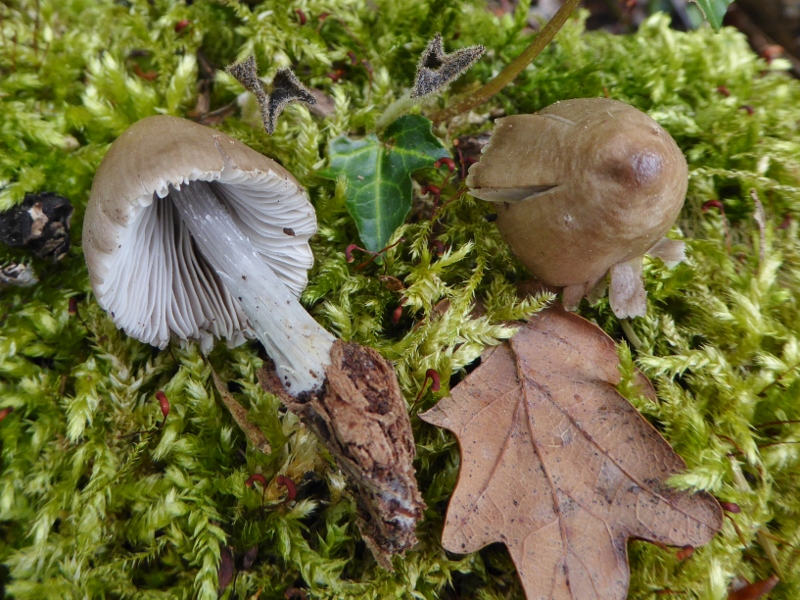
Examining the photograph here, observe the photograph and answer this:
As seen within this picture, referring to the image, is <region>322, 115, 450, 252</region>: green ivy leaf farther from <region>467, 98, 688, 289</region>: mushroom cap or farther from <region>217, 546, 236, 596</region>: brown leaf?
<region>217, 546, 236, 596</region>: brown leaf

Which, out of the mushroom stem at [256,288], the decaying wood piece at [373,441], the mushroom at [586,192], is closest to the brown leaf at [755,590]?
the mushroom at [586,192]

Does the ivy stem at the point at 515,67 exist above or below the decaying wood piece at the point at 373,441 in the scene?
above

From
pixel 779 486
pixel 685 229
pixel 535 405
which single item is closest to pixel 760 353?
pixel 779 486

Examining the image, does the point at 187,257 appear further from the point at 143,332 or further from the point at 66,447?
the point at 66,447

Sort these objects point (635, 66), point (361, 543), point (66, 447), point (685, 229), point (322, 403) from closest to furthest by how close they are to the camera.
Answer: point (322, 403)
point (361, 543)
point (66, 447)
point (685, 229)
point (635, 66)

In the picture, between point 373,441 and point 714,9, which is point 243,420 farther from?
point 714,9

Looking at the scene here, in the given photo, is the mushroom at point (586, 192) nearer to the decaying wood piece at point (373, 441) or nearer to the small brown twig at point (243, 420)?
the decaying wood piece at point (373, 441)

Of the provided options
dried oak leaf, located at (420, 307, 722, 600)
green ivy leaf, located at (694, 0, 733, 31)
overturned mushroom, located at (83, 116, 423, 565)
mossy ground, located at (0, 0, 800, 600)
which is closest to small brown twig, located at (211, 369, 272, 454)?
mossy ground, located at (0, 0, 800, 600)
